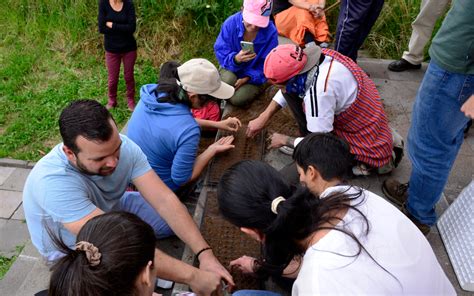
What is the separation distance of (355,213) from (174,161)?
60.2 inches

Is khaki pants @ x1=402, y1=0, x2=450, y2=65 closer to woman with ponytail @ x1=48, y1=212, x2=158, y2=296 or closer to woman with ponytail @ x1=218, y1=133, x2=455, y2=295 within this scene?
woman with ponytail @ x1=218, y1=133, x2=455, y2=295

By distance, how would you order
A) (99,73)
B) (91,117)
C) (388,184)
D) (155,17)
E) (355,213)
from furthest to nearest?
(155,17)
(99,73)
(388,184)
(91,117)
(355,213)

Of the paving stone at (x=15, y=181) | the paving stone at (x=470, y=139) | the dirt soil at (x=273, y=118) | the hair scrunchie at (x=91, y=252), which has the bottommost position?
the paving stone at (x=15, y=181)

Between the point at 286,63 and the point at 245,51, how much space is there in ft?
4.59

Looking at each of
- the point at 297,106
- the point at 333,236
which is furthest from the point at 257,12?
the point at 333,236

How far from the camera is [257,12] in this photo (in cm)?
362

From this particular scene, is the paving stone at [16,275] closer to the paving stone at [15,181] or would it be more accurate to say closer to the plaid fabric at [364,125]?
the paving stone at [15,181]

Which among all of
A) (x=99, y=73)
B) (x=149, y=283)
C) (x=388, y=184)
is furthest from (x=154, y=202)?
(x=99, y=73)

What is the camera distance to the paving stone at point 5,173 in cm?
390

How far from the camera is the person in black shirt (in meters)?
4.20

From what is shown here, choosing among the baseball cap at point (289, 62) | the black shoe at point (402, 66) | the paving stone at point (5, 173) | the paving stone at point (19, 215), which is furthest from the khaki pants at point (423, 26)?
the paving stone at point (5, 173)

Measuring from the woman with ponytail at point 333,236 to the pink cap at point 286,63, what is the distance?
3.13ft

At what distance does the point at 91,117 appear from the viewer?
1923mm

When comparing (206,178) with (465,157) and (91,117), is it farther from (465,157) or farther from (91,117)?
(465,157)
